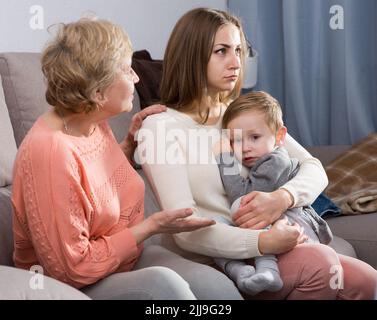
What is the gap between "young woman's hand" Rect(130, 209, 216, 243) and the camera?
1.42 m

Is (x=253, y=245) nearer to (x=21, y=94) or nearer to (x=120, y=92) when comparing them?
(x=120, y=92)

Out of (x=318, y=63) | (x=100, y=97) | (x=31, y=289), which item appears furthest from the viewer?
(x=318, y=63)

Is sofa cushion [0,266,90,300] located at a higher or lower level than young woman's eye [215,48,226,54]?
lower

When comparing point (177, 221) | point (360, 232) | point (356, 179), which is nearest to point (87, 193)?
point (177, 221)

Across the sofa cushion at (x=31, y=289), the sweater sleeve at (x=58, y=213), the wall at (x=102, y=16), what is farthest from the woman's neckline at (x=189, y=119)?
the wall at (x=102, y=16)

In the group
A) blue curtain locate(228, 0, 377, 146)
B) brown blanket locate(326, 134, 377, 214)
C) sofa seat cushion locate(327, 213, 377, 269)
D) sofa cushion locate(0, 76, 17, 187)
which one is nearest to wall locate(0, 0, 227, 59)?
blue curtain locate(228, 0, 377, 146)

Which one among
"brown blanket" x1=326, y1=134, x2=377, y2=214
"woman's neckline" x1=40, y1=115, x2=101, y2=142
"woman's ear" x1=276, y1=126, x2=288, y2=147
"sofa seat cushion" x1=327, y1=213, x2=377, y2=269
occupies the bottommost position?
"sofa seat cushion" x1=327, y1=213, x2=377, y2=269

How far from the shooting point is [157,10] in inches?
131

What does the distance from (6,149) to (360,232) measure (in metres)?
1.03

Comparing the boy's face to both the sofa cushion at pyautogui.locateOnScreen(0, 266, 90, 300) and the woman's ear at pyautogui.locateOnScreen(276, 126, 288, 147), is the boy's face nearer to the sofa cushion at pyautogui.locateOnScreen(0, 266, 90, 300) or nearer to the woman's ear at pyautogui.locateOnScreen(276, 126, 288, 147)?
the woman's ear at pyautogui.locateOnScreen(276, 126, 288, 147)

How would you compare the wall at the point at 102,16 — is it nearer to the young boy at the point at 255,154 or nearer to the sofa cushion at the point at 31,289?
the young boy at the point at 255,154

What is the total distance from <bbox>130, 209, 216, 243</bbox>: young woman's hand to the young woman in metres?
0.10

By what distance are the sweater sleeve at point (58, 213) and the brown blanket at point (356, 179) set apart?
1.15 metres

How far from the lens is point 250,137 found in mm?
1669
